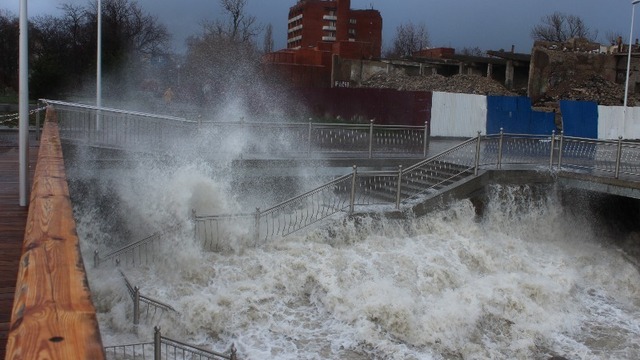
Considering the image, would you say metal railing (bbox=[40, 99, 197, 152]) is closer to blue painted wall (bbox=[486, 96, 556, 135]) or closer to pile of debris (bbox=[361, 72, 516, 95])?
blue painted wall (bbox=[486, 96, 556, 135])

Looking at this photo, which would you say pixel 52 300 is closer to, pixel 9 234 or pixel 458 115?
pixel 9 234

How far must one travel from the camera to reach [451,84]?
35.1m

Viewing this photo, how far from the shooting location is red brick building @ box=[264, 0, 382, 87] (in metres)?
43.2

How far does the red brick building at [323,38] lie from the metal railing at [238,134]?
71.5ft

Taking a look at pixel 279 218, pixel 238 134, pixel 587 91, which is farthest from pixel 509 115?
pixel 279 218

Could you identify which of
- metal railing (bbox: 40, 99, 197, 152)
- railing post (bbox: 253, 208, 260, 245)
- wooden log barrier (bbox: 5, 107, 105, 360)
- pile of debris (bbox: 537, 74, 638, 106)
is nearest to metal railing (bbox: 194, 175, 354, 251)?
railing post (bbox: 253, 208, 260, 245)

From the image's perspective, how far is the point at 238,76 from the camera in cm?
3588

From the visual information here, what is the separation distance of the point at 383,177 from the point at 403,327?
5.26 m

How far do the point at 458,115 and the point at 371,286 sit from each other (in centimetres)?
1519

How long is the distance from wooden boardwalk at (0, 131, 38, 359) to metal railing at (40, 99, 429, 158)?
2.71 m

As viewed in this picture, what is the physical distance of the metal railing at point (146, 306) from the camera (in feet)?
29.5

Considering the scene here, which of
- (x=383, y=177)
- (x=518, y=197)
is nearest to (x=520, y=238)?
(x=518, y=197)

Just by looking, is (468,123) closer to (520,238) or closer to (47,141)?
(520,238)

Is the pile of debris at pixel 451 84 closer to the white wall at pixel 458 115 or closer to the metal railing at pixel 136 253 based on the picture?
the white wall at pixel 458 115
